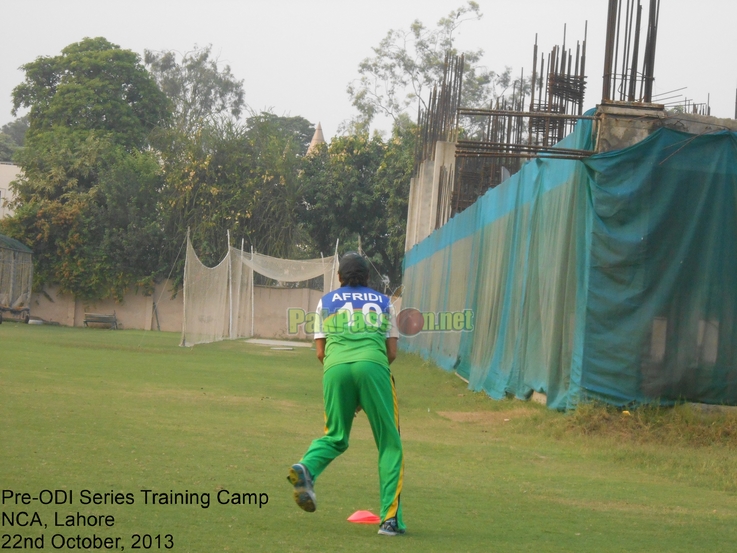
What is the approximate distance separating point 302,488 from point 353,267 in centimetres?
133

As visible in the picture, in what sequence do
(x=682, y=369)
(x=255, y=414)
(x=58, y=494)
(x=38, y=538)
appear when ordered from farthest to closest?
1. (x=255, y=414)
2. (x=682, y=369)
3. (x=58, y=494)
4. (x=38, y=538)

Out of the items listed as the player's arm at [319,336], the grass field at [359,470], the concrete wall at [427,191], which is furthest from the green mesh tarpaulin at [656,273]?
the concrete wall at [427,191]

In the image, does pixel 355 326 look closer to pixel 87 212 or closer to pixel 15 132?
pixel 87 212

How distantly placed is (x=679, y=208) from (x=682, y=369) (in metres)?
1.66

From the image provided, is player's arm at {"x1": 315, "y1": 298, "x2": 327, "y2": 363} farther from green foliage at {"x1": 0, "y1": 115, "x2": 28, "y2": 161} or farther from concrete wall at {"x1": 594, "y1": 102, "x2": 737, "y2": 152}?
green foliage at {"x1": 0, "y1": 115, "x2": 28, "y2": 161}

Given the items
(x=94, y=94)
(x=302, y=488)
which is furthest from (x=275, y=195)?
(x=302, y=488)

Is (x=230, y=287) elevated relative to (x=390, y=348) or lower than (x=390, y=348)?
lower

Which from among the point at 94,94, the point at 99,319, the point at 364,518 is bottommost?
the point at 99,319

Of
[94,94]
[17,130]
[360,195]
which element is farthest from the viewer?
[17,130]

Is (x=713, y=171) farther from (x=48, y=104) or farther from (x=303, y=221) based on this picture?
(x=48, y=104)

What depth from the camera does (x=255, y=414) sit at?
1018 cm

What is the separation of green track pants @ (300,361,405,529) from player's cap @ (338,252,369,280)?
1.91ft

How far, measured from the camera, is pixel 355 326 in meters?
5.06

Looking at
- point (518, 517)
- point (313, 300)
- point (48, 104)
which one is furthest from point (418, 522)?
point (48, 104)
